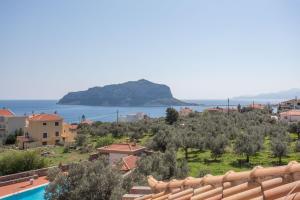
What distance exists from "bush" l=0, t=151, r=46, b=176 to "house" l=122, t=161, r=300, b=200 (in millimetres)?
25101

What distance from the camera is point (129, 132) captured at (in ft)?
175

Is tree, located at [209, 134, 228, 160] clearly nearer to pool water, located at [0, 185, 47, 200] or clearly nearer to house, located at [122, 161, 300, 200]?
pool water, located at [0, 185, 47, 200]

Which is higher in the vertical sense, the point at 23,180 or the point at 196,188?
the point at 196,188

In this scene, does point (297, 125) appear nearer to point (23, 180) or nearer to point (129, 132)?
point (129, 132)

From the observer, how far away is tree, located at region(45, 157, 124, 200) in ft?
44.1

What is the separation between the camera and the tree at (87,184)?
13.5 meters

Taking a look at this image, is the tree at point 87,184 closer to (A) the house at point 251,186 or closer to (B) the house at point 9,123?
(A) the house at point 251,186

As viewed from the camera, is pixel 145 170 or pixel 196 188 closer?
pixel 196 188

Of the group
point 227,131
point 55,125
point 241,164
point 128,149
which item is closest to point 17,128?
point 55,125

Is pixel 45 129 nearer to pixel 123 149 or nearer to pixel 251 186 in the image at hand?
pixel 123 149

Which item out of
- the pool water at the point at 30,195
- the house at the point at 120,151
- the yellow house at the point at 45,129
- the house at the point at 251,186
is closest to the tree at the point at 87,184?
the pool water at the point at 30,195

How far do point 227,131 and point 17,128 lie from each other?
32281 millimetres

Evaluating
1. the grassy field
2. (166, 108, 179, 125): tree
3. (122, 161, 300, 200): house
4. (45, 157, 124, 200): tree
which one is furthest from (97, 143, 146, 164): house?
(166, 108, 179, 125): tree

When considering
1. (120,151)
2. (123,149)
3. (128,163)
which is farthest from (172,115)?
(128,163)
